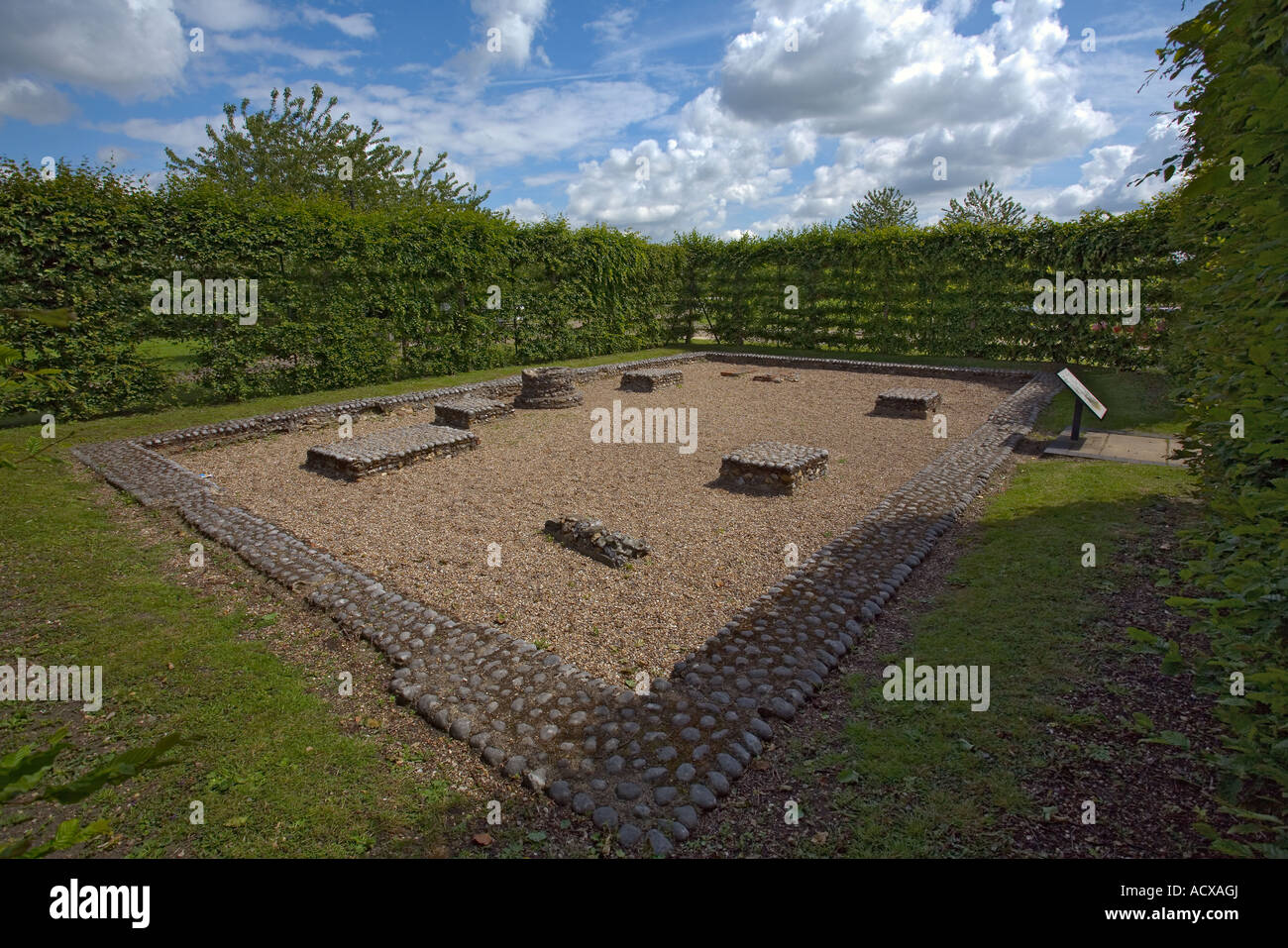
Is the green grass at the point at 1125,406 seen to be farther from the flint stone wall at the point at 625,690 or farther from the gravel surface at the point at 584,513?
the flint stone wall at the point at 625,690

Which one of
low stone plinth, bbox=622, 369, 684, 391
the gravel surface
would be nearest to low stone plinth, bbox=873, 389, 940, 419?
the gravel surface

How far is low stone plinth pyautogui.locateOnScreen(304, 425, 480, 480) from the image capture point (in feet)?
30.2

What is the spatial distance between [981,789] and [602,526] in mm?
4260

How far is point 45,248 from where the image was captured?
33.3 ft

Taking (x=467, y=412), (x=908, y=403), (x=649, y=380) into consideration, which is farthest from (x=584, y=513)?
(x=649, y=380)

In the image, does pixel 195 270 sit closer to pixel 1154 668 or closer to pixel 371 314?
pixel 371 314

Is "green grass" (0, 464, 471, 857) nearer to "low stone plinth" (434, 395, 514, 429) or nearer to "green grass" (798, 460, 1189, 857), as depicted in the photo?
"green grass" (798, 460, 1189, 857)

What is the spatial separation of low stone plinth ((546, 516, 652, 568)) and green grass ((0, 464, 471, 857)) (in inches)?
101

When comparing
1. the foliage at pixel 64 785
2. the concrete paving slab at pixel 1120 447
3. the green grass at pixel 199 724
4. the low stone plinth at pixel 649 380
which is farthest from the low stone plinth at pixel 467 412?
the foliage at pixel 64 785

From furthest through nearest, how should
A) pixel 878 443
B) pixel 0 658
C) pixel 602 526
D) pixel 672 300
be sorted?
pixel 672 300 → pixel 878 443 → pixel 602 526 → pixel 0 658

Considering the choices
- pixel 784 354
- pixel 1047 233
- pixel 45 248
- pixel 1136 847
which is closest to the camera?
pixel 1136 847

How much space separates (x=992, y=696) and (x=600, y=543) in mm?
3733

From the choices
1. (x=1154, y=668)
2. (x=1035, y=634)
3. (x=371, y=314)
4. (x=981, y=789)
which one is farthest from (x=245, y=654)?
(x=371, y=314)

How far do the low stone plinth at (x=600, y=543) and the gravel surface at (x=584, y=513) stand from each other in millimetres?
113
